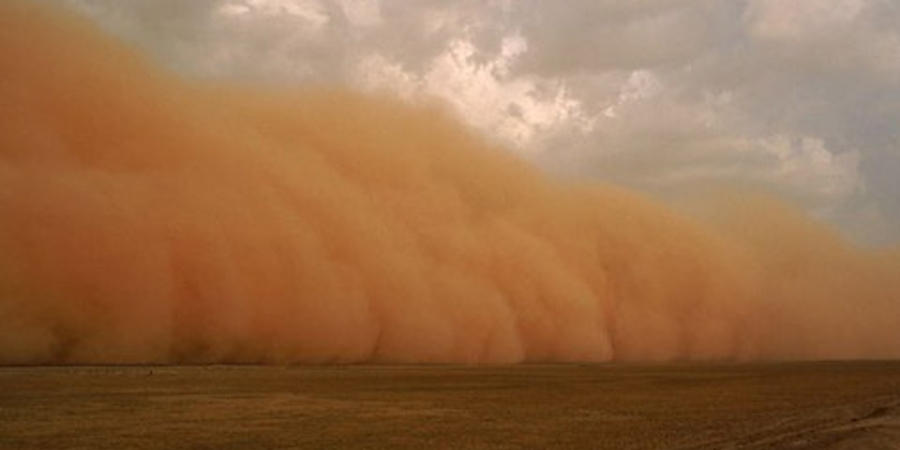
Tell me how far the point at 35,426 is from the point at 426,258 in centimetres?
4113

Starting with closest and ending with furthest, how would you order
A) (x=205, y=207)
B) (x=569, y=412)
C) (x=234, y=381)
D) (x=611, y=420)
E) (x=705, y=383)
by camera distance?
(x=611, y=420)
(x=569, y=412)
(x=234, y=381)
(x=705, y=383)
(x=205, y=207)

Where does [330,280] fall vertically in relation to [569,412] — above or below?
above

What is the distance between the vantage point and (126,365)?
35656 millimetres

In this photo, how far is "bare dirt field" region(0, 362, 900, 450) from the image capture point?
13.4 metres

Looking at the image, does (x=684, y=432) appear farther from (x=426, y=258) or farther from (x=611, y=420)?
(x=426, y=258)

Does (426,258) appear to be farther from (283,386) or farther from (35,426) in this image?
(35,426)

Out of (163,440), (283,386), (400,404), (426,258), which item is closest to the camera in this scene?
(163,440)

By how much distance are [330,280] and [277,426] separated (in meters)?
31.4

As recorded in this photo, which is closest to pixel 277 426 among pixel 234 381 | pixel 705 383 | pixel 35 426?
pixel 35 426

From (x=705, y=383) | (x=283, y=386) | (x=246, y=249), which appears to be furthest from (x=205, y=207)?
(x=705, y=383)

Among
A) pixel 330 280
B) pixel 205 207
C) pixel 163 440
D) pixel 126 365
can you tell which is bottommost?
pixel 163 440

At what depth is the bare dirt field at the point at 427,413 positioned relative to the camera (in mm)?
13422

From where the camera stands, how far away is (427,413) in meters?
18.7

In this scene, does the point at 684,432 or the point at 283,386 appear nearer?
the point at 684,432
